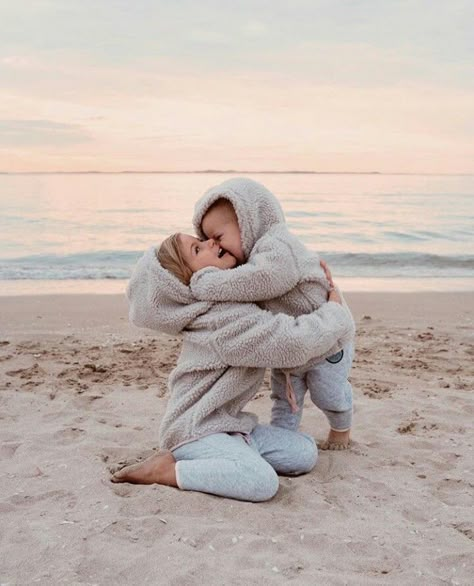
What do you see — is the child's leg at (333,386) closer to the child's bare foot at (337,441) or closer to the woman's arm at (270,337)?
the child's bare foot at (337,441)

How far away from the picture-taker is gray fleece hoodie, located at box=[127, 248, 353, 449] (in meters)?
2.91

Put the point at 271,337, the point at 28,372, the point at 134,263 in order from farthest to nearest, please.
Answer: the point at 134,263, the point at 28,372, the point at 271,337

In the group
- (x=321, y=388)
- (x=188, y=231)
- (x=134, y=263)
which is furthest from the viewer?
(x=188, y=231)

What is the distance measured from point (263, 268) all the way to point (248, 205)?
0.31m

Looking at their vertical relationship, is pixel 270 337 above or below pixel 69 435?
above

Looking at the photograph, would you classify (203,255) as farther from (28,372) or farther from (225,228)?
(28,372)

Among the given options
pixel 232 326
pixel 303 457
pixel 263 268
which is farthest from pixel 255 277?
pixel 303 457

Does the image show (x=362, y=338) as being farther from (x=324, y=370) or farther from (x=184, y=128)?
(x=184, y=128)

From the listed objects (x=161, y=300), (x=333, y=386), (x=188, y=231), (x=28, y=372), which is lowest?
(x=188, y=231)

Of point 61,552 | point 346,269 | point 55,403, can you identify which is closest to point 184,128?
point 346,269

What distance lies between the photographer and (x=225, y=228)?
10.1 feet

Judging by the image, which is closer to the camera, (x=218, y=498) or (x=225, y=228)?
(x=218, y=498)

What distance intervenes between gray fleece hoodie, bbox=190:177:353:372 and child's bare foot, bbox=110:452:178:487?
28.8 inches

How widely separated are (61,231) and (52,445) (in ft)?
50.5
